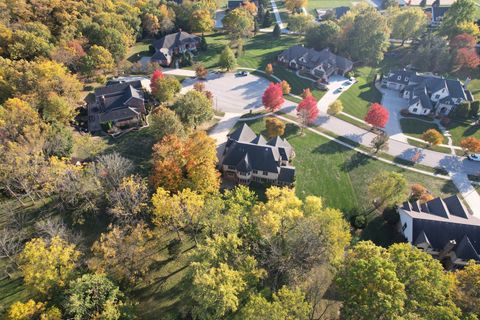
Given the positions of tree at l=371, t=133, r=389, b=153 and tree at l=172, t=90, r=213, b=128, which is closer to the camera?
tree at l=371, t=133, r=389, b=153

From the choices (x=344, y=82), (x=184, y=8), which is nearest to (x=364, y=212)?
(x=344, y=82)

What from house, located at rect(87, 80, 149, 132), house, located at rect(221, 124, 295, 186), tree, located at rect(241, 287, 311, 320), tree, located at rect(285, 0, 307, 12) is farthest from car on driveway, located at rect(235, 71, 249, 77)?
tree, located at rect(241, 287, 311, 320)

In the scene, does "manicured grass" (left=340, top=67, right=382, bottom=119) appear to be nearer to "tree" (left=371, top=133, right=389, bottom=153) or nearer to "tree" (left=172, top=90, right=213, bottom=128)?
"tree" (left=371, top=133, right=389, bottom=153)

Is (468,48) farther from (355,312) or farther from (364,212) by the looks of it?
(355,312)

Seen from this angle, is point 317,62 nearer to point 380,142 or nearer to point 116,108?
point 380,142

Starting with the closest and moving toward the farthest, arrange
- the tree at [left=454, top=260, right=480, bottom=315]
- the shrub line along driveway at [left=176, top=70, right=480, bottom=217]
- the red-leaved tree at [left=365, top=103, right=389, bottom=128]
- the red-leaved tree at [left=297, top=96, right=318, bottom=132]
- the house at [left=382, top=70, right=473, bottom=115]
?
the tree at [left=454, top=260, right=480, bottom=315] → the shrub line along driveway at [left=176, top=70, right=480, bottom=217] → the red-leaved tree at [left=365, top=103, right=389, bottom=128] → the red-leaved tree at [left=297, top=96, right=318, bottom=132] → the house at [left=382, top=70, right=473, bottom=115]

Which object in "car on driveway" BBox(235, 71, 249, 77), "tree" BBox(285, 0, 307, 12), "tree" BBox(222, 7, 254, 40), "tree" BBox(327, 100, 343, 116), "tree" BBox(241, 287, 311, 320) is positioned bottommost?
"tree" BBox(241, 287, 311, 320)

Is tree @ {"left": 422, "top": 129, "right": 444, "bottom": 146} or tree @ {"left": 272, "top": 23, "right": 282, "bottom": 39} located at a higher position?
tree @ {"left": 272, "top": 23, "right": 282, "bottom": 39}
